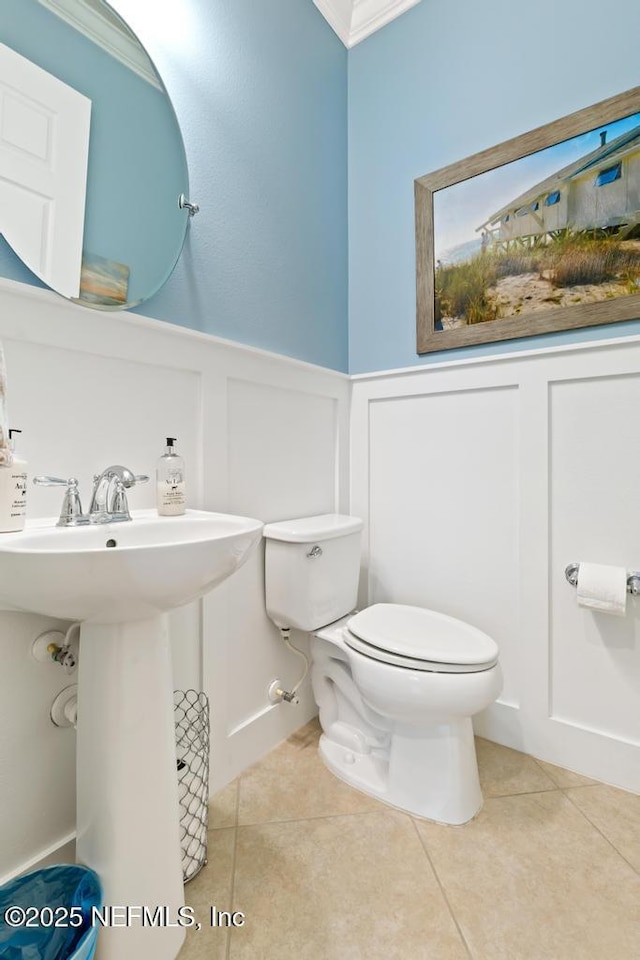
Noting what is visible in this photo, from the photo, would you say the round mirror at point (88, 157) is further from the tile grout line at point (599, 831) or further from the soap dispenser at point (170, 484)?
the tile grout line at point (599, 831)

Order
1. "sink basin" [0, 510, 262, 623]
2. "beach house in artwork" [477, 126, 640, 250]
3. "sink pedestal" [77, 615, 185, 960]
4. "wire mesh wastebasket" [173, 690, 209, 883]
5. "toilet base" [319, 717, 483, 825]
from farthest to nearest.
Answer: "beach house in artwork" [477, 126, 640, 250], "toilet base" [319, 717, 483, 825], "wire mesh wastebasket" [173, 690, 209, 883], "sink pedestal" [77, 615, 185, 960], "sink basin" [0, 510, 262, 623]

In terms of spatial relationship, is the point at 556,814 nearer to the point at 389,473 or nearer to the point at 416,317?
the point at 389,473

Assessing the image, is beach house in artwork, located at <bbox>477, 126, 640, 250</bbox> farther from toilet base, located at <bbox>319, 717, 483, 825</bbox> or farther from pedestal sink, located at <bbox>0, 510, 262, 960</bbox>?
toilet base, located at <bbox>319, 717, 483, 825</bbox>

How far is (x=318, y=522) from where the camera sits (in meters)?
1.40

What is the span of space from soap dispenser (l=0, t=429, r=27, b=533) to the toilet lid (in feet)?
2.73

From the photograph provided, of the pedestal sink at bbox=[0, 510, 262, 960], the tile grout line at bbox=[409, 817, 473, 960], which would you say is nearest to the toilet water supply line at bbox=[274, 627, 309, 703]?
the tile grout line at bbox=[409, 817, 473, 960]

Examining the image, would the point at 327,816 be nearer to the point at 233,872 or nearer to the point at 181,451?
the point at 233,872

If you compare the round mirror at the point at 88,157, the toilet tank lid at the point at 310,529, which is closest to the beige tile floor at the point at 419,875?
the toilet tank lid at the point at 310,529

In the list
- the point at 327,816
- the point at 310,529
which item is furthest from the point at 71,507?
the point at 327,816

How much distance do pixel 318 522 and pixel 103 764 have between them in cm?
84

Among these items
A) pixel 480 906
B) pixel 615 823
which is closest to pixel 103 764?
pixel 480 906

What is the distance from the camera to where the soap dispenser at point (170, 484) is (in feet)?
3.28

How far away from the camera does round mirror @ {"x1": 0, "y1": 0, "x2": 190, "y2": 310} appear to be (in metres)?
0.83

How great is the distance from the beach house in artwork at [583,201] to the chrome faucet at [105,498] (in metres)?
1.34
